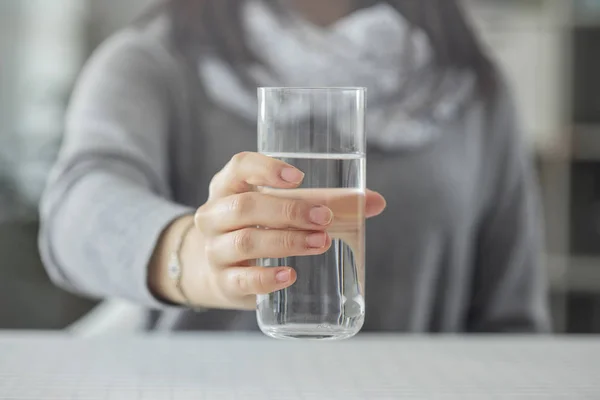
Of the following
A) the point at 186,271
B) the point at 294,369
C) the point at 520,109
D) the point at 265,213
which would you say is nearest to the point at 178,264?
the point at 186,271

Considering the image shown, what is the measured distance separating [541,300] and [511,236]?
172 mm

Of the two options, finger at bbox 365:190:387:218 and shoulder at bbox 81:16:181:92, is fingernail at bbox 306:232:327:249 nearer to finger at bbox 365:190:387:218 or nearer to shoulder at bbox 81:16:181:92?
finger at bbox 365:190:387:218

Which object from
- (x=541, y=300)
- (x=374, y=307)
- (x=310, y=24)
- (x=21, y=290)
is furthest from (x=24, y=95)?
(x=541, y=300)

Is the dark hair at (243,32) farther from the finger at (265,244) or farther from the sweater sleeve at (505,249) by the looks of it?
the finger at (265,244)

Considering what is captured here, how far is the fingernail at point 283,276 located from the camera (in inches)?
26.7

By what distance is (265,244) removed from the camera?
69 cm

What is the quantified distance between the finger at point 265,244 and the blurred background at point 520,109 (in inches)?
56.8

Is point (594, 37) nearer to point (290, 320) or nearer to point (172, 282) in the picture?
point (172, 282)

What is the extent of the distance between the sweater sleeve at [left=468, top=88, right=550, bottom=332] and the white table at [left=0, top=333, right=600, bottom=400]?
0.72 metres

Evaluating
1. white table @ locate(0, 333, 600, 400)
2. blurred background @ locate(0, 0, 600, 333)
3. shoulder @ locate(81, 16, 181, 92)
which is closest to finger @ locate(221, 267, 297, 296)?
white table @ locate(0, 333, 600, 400)

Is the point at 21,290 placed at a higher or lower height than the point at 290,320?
lower

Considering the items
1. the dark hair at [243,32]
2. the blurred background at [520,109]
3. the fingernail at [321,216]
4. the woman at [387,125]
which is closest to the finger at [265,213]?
the fingernail at [321,216]

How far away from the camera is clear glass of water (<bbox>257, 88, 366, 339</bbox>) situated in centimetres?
67

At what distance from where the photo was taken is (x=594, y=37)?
233cm
